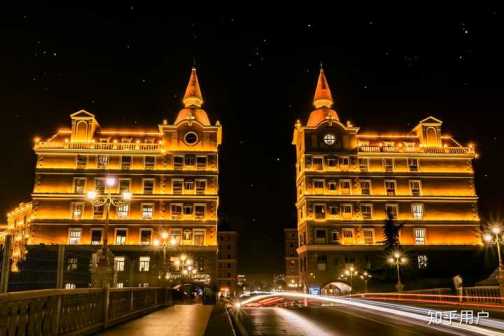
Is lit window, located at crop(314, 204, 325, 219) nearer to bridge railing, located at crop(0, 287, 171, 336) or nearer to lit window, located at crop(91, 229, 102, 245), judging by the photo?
lit window, located at crop(91, 229, 102, 245)

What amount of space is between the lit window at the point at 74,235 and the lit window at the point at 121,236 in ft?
15.6

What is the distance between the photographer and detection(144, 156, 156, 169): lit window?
67.8 metres

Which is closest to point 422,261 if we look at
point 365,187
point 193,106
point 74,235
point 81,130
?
point 365,187

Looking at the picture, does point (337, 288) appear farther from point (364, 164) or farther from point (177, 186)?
point (177, 186)

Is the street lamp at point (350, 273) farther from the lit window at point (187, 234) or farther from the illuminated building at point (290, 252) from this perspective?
the illuminated building at point (290, 252)

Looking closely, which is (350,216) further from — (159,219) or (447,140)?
(159,219)

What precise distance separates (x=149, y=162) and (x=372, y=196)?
102ft

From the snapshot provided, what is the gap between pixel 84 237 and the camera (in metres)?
64.6

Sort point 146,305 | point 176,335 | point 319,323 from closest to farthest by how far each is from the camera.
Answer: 1. point 176,335
2. point 319,323
3. point 146,305

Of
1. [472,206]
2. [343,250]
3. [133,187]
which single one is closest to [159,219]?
[133,187]

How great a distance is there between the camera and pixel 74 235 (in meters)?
64.7

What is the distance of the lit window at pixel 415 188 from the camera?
2820 inches

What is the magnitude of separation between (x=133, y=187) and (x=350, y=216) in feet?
97.4

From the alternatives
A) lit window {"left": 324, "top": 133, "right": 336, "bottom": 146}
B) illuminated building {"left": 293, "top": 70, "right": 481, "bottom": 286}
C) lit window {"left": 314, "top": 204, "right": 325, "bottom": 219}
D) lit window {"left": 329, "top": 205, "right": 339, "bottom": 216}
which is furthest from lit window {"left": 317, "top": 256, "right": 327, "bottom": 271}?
lit window {"left": 324, "top": 133, "right": 336, "bottom": 146}
